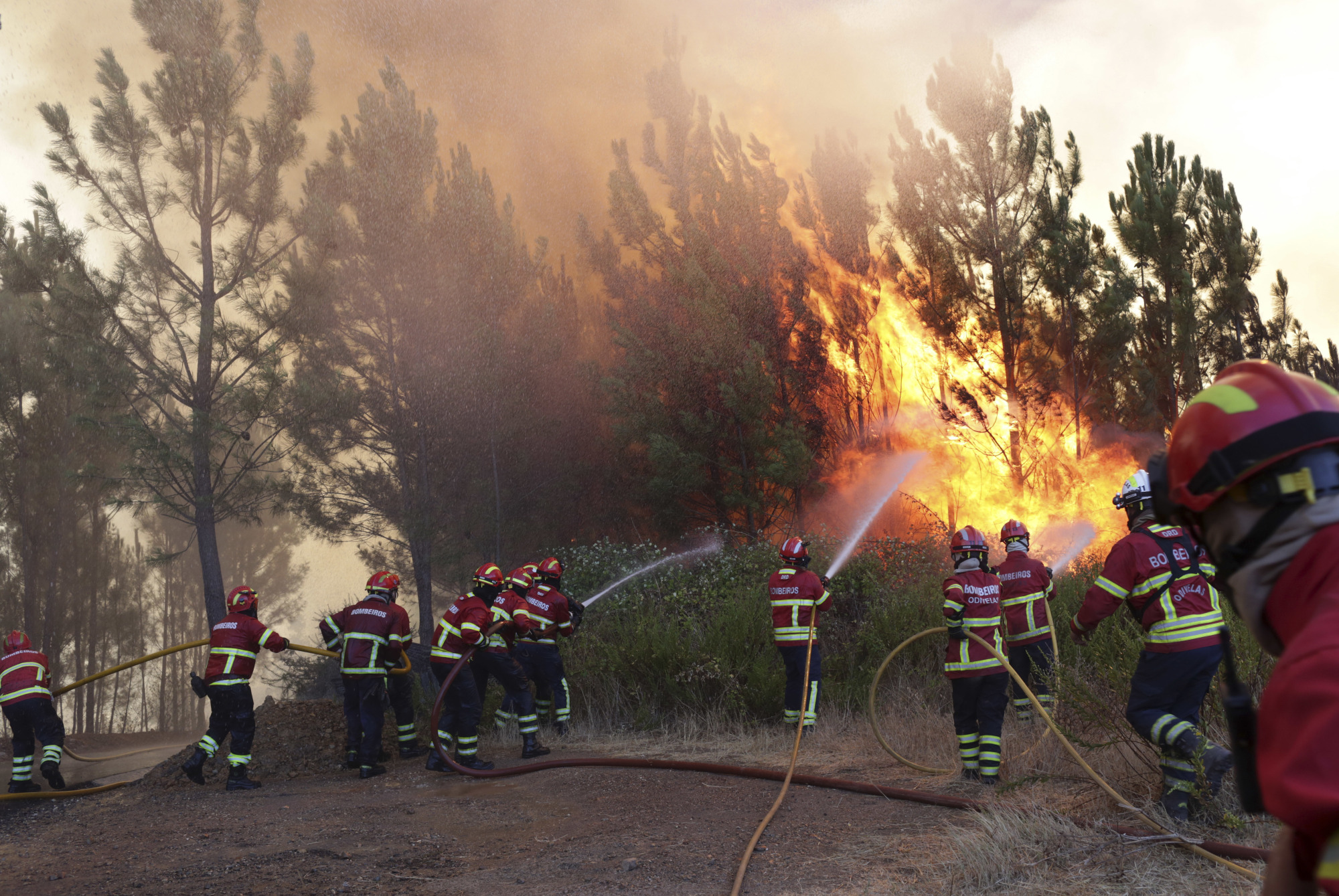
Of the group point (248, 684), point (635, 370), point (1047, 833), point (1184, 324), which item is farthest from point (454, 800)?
point (1184, 324)

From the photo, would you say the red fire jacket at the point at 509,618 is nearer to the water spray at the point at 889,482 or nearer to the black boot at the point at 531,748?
the black boot at the point at 531,748

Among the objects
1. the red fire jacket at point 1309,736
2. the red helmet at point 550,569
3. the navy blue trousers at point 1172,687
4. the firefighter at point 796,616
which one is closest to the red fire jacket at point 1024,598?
the firefighter at point 796,616

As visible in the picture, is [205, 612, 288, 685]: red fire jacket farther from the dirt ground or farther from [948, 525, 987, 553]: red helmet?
[948, 525, 987, 553]: red helmet

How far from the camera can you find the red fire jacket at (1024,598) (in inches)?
348

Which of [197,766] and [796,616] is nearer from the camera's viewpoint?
[197,766]

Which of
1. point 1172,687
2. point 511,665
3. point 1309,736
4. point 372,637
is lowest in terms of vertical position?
point 511,665

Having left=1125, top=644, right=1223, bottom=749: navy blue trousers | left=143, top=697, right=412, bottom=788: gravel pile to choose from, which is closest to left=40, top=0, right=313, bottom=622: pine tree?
left=143, top=697, right=412, bottom=788: gravel pile

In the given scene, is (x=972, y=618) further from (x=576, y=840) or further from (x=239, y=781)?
(x=239, y=781)

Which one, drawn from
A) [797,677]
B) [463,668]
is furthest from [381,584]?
[797,677]

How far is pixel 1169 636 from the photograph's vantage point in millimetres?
5219

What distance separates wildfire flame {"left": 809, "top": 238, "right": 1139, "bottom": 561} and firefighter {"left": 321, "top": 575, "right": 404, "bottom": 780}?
10.9 meters

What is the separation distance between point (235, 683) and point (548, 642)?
3347mm

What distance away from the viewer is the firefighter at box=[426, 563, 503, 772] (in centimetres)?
911

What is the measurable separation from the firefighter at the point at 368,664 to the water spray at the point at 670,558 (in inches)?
192
